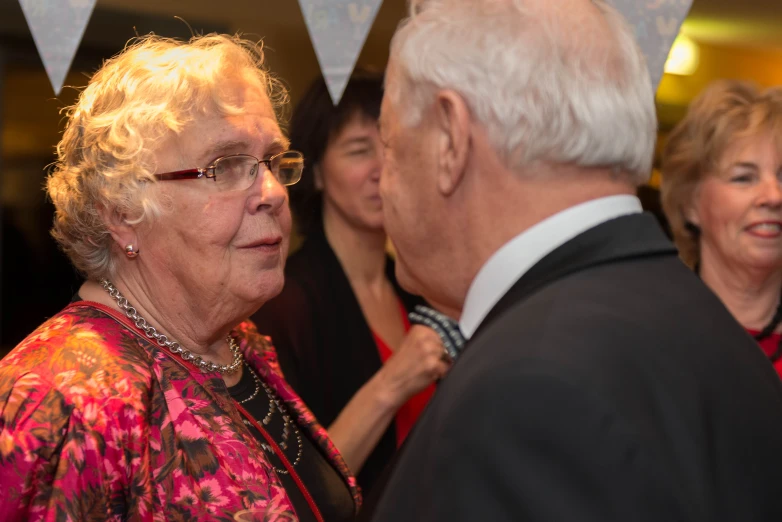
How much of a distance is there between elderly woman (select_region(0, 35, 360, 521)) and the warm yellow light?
3199 millimetres

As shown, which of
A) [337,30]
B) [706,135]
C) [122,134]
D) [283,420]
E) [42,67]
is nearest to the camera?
[122,134]

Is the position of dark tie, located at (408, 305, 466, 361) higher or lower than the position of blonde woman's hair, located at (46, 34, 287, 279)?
lower

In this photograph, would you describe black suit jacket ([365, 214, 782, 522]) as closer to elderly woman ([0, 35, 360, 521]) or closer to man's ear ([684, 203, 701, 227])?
elderly woman ([0, 35, 360, 521])

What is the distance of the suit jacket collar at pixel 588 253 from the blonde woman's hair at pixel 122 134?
804 millimetres

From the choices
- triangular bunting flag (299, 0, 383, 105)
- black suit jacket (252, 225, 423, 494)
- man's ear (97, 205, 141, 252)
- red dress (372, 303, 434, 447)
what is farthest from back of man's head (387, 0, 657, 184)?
red dress (372, 303, 434, 447)

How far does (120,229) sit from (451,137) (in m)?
0.78

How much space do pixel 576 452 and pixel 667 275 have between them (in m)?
0.30

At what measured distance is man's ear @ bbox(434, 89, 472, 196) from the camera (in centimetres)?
110

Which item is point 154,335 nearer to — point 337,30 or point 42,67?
point 337,30

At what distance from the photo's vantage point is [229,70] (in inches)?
67.1

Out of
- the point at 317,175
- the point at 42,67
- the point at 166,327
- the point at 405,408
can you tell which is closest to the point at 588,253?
the point at 166,327

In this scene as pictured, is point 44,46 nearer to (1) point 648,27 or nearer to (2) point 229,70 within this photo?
(2) point 229,70

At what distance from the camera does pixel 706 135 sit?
2.61 meters

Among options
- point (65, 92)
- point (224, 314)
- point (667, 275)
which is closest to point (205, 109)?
point (224, 314)
